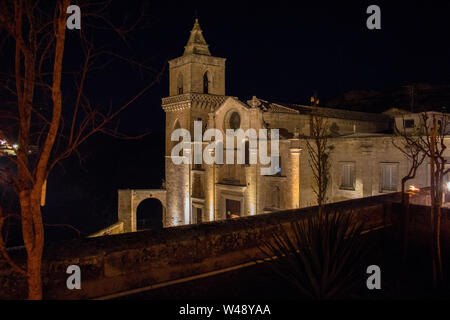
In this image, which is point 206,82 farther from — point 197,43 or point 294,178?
point 294,178

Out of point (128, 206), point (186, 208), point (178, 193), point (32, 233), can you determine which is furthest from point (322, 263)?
point (128, 206)

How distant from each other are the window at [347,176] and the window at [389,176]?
1.74m

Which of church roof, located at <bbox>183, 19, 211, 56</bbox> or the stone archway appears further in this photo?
the stone archway

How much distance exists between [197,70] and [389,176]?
19252mm

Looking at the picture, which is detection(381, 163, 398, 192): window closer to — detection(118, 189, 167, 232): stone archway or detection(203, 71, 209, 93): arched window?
detection(203, 71, 209, 93): arched window

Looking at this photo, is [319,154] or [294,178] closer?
[319,154]

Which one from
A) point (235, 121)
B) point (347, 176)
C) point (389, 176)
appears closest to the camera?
point (389, 176)

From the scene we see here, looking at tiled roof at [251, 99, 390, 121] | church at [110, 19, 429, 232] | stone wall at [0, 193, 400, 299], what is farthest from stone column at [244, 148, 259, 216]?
stone wall at [0, 193, 400, 299]

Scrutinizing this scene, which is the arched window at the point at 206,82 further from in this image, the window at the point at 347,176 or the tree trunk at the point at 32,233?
the tree trunk at the point at 32,233

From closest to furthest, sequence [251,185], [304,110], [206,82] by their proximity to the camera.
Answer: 1. [251,185]
2. [304,110]
3. [206,82]

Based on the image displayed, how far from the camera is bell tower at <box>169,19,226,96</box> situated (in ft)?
105

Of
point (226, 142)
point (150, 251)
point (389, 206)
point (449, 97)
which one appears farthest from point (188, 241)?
point (449, 97)

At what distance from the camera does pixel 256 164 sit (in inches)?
966

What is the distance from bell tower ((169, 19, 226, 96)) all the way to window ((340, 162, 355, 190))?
15.9 m
